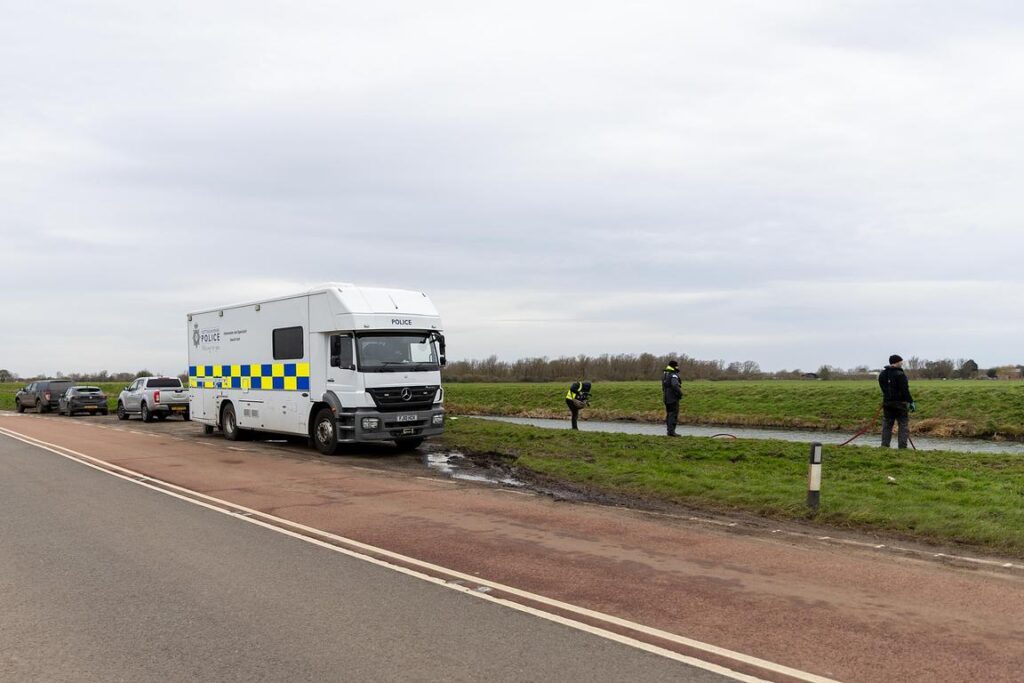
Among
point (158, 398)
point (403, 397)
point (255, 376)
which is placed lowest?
point (158, 398)

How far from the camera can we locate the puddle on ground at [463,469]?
531 inches

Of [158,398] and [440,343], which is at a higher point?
[440,343]

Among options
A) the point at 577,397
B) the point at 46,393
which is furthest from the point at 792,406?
the point at 46,393

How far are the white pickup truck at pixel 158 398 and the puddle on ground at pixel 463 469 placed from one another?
17.9 m

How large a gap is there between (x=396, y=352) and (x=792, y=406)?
2690 cm

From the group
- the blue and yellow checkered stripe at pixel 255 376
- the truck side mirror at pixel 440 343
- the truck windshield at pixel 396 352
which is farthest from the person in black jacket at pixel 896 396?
the blue and yellow checkered stripe at pixel 255 376

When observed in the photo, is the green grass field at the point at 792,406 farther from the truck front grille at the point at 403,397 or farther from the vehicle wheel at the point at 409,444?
the truck front grille at the point at 403,397

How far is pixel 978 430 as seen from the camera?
27156 millimetres

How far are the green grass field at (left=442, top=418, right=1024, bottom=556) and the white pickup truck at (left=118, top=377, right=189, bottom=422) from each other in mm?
16902

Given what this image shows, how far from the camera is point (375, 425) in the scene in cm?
1655

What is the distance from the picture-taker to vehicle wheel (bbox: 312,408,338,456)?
17.1m

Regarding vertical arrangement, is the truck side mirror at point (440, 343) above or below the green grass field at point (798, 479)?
above

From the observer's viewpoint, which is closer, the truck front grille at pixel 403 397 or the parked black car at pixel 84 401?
the truck front grille at pixel 403 397

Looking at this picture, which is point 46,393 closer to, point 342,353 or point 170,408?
point 170,408
